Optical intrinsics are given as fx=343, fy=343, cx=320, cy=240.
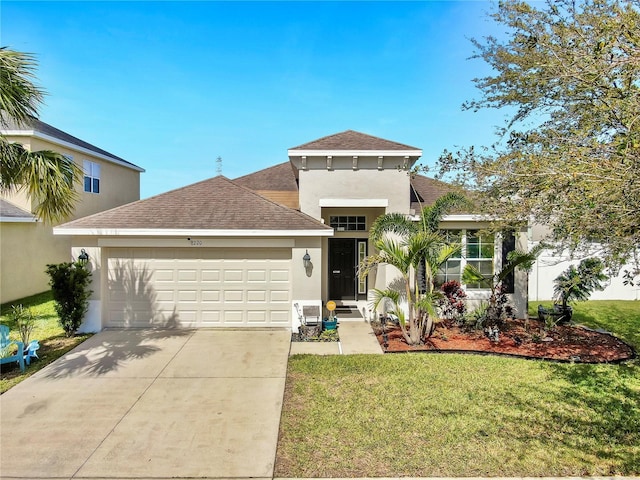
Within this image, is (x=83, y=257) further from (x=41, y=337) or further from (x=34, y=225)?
(x=34, y=225)

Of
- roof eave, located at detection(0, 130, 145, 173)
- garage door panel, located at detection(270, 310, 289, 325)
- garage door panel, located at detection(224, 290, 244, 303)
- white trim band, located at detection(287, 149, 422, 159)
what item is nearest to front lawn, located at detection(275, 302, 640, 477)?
garage door panel, located at detection(270, 310, 289, 325)

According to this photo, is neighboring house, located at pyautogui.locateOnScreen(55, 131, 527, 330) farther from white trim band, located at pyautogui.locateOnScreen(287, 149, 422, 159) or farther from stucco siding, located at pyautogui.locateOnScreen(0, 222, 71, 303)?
stucco siding, located at pyautogui.locateOnScreen(0, 222, 71, 303)

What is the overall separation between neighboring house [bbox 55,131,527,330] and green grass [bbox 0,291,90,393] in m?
0.89

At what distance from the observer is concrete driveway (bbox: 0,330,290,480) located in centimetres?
433

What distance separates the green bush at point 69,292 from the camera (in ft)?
29.5

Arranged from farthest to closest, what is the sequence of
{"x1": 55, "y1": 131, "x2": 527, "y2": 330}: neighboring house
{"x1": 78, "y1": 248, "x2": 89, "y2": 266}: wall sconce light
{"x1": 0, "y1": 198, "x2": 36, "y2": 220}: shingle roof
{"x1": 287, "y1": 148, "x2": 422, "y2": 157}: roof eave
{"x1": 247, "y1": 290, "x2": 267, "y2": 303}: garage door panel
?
{"x1": 0, "y1": 198, "x2": 36, "y2": 220}: shingle roof < {"x1": 287, "y1": 148, "x2": 422, "y2": 157}: roof eave < {"x1": 247, "y1": 290, "x2": 267, "y2": 303}: garage door panel < {"x1": 55, "y1": 131, "x2": 527, "y2": 330}: neighboring house < {"x1": 78, "y1": 248, "x2": 89, "y2": 266}: wall sconce light

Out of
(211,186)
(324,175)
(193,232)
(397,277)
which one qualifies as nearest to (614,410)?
(397,277)

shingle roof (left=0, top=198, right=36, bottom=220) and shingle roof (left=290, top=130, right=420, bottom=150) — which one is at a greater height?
shingle roof (left=290, top=130, right=420, bottom=150)

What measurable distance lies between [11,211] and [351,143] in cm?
1314

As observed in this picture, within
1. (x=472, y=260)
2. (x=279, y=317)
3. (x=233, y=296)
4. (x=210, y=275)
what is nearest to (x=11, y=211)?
(x=210, y=275)

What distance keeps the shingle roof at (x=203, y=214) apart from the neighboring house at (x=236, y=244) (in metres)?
0.03

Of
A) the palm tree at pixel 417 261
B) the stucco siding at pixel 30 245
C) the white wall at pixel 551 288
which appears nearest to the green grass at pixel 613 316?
the white wall at pixel 551 288

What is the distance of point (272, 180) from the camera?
15.4 metres

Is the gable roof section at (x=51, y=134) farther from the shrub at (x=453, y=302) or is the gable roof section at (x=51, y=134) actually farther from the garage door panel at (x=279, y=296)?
the shrub at (x=453, y=302)
